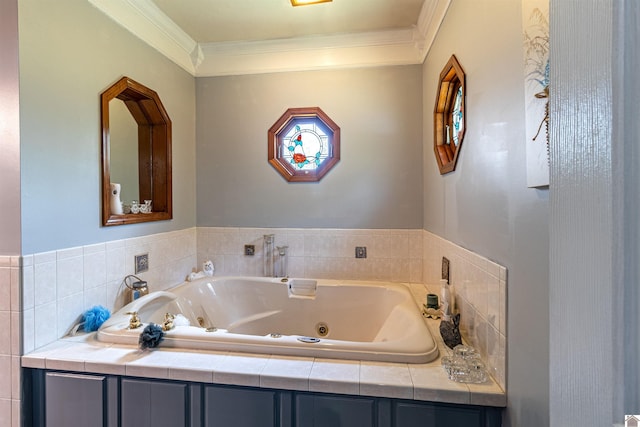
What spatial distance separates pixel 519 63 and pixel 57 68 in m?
1.98

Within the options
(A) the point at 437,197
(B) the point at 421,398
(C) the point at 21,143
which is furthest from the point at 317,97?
(B) the point at 421,398

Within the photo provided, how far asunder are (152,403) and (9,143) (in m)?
1.27

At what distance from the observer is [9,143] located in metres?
1.28

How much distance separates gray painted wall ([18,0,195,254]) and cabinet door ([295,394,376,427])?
1369 mm

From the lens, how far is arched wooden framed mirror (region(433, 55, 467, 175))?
1669 millimetres

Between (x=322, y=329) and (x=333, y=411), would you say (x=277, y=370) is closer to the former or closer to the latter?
(x=333, y=411)

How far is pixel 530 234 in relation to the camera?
0.87 metres

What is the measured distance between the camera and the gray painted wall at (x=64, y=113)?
1304mm

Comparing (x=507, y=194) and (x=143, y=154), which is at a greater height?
(x=143, y=154)

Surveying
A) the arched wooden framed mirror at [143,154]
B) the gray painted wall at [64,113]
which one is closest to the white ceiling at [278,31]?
the gray painted wall at [64,113]

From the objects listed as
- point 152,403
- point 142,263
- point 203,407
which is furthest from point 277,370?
point 142,263

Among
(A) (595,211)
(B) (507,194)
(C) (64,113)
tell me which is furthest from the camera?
(C) (64,113)

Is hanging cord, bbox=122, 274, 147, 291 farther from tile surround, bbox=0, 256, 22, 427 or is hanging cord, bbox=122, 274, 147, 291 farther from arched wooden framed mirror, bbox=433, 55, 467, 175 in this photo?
arched wooden framed mirror, bbox=433, 55, 467, 175

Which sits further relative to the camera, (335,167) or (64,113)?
(335,167)
